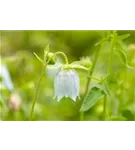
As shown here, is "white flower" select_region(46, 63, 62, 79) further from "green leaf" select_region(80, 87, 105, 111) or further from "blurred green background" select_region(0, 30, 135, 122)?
"green leaf" select_region(80, 87, 105, 111)

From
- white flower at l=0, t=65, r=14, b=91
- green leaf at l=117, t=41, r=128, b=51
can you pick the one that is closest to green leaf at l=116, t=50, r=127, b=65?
green leaf at l=117, t=41, r=128, b=51

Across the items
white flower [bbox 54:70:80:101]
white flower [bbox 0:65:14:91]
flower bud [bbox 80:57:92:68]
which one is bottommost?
white flower [bbox 54:70:80:101]

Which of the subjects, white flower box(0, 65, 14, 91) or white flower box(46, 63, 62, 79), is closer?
white flower box(46, 63, 62, 79)

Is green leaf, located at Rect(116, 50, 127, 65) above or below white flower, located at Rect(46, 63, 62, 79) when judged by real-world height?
above

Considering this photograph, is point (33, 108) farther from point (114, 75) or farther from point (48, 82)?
point (114, 75)

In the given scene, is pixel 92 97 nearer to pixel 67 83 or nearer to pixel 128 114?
pixel 67 83

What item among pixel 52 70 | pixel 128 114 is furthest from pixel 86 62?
pixel 128 114

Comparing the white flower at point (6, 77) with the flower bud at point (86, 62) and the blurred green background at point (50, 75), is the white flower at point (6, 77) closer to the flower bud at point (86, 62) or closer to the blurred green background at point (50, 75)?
the blurred green background at point (50, 75)
